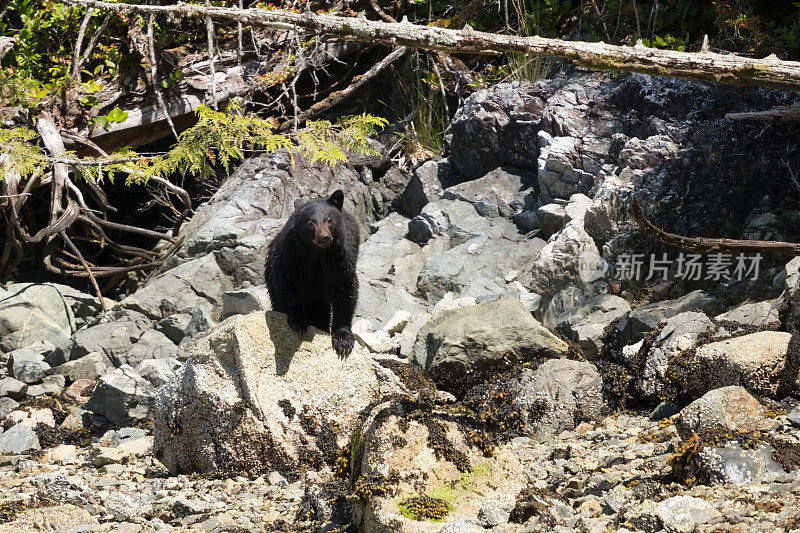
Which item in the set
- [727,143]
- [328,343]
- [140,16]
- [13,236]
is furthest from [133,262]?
[727,143]

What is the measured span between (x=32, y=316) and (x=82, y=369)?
50.4 inches

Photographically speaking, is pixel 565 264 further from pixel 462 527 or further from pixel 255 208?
pixel 462 527

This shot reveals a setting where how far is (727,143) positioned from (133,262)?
286 inches

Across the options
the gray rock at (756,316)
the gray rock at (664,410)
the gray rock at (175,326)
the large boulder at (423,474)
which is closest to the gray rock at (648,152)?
the gray rock at (756,316)

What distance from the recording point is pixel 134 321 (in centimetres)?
815

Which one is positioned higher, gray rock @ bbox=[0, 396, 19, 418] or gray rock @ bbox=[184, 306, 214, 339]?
gray rock @ bbox=[184, 306, 214, 339]

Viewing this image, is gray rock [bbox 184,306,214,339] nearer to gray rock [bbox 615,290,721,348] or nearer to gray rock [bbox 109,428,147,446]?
gray rock [bbox 109,428,147,446]

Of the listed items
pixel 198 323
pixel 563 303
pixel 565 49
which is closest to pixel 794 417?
pixel 565 49

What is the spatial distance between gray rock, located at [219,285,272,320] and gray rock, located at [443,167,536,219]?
10.4ft

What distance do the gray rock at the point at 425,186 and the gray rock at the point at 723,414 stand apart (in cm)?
587

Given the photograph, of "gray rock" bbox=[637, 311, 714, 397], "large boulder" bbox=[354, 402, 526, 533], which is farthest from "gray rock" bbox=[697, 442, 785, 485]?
"gray rock" bbox=[637, 311, 714, 397]

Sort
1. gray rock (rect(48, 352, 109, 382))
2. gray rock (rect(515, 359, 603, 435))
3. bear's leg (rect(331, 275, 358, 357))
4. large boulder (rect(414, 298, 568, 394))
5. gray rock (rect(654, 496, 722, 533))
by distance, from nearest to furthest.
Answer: gray rock (rect(654, 496, 722, 533)), gray rock (rect(515, 359, 603, 435)), bear's leg (rect(331, 275, 358, 357)), large boulder (rect(414, 298, 568, 394)), gray rock (rect(48, 352, 109, 382))

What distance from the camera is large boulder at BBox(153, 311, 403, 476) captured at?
5.26 meters

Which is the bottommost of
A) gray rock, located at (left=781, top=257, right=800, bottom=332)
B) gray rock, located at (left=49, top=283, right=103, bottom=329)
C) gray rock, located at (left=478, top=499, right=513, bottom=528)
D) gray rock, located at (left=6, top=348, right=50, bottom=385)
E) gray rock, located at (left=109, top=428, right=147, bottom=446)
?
gray rock, located at (left=49, top=283, right=103, bottom=329)
